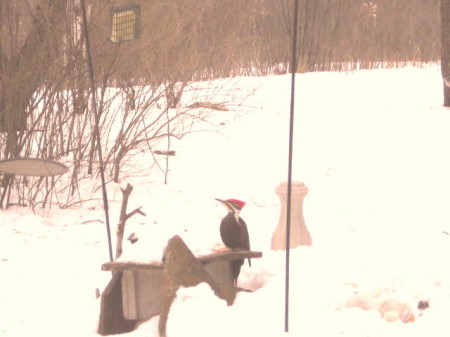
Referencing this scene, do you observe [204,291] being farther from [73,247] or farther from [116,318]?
[73,247]

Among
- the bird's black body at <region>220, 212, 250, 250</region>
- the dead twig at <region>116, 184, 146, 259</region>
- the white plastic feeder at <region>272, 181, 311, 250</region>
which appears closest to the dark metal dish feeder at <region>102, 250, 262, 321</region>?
the bird's black body at <region>220, 212, 250, 250</region>

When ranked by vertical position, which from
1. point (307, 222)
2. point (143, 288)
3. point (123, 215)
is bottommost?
point (143, 288)

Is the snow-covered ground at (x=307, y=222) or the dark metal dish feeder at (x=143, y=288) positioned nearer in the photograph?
the snow-covered ground at (x=307, y=222)

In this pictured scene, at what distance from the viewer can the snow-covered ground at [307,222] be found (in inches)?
118

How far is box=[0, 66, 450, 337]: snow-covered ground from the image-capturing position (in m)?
3.00

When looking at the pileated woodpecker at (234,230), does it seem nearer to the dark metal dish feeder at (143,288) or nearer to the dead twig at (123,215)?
the dark metal dish feeder at (143,288)

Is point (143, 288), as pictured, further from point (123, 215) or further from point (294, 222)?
point (294, 222)

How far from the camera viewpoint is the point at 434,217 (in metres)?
4.52

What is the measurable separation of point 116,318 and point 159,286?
0.23 m

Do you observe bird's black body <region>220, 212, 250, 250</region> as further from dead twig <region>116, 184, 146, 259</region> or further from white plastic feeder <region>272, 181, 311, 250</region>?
white plastic feeder <region>272, 181, 311, 250</region>

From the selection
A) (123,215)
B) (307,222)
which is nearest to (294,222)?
(307,222)

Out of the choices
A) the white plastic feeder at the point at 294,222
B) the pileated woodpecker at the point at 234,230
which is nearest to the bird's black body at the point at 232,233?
the pileated woodpecker at the point at 234,230

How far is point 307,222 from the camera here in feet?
15.1

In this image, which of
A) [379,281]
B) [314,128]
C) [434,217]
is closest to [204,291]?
[379,281]
